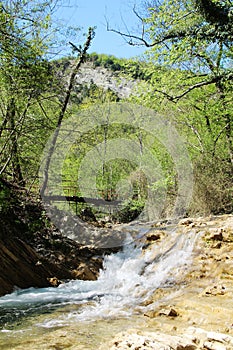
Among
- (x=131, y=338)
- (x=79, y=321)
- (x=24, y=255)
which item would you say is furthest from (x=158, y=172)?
(x=131, y=338)

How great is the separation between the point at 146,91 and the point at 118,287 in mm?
6398

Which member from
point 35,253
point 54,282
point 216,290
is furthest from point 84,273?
point 216,290

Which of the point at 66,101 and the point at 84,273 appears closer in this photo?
the point at 84,273

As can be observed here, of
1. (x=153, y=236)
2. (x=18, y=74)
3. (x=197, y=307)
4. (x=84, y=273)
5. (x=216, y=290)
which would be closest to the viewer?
(x=197, y=307)

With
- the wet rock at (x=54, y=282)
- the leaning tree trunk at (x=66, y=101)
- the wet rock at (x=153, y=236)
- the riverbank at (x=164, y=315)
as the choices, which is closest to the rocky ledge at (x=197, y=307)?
the riverbank at (x=164, y=315)

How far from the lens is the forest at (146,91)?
23.4 ft

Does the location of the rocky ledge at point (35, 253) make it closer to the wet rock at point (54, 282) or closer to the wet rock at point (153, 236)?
the wet rock at point (54, 282)

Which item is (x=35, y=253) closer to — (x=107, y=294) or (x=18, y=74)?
(x=107, y=294)

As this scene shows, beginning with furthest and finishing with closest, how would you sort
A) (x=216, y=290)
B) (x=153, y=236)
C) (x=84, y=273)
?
(x=153, y=236) → (x=84, y=273) → (x=216, y=290)

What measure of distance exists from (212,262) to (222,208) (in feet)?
20.6

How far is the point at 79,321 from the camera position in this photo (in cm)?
506

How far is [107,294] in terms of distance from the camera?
7223 mm

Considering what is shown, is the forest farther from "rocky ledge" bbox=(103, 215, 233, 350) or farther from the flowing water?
"rocky ledge" bbox=(103, 215, 233, 350)

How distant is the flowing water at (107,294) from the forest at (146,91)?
259cm
